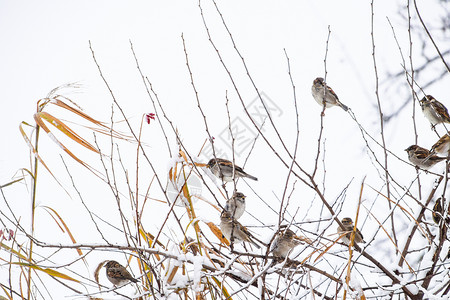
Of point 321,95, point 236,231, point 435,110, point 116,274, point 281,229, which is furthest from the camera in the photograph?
point 321,95

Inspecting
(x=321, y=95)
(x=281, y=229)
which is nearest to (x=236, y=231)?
(x=281, y=229)

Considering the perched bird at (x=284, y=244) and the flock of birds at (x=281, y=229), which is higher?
the flock of birds at (x=281, y=229)

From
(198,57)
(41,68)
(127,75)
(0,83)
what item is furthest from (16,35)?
(198,57)

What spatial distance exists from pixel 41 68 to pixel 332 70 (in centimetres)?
2775

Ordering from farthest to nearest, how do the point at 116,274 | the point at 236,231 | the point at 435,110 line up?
the point at 435,110 < the point at 116,274 < the point at 236,231

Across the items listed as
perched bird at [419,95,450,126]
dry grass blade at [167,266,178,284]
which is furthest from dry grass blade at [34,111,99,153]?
perched bird at [419,95,450,126]

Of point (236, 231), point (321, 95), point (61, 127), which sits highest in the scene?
point (321, 95)

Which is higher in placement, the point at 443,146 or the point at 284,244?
the point at 443,146

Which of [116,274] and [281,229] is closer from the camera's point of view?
[281,229]

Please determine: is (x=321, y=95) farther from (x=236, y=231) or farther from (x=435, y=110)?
(x=236, y=231)

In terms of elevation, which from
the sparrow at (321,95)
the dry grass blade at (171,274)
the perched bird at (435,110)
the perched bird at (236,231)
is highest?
the sparrow at (321,95)

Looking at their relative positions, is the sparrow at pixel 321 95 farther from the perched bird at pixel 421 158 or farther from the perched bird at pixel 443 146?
the perched bird at pixel 443 146

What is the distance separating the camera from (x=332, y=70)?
2036 cm

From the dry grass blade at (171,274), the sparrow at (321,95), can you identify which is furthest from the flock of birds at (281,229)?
the sparrow at (321,95)
